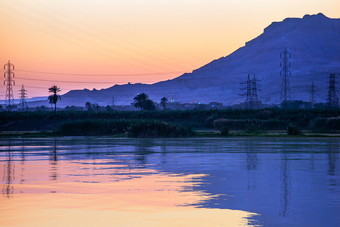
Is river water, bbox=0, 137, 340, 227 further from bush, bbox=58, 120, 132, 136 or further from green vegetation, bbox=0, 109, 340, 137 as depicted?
bush, bbox=58, 120, 132, 136

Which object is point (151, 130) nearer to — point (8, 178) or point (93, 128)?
point (93, 128)

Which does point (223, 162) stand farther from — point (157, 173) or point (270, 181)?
point (270, 181)

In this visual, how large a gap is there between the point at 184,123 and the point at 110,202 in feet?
293

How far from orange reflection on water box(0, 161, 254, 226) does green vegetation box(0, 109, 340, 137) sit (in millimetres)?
43163

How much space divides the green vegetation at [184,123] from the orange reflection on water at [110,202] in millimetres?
43163

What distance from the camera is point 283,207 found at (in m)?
14.0

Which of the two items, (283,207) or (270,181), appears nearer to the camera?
(283,207)

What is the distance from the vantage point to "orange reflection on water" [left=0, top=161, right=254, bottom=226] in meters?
12.5

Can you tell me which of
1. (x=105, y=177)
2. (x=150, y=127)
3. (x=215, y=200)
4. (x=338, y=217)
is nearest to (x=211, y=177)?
(x=105, y=177)

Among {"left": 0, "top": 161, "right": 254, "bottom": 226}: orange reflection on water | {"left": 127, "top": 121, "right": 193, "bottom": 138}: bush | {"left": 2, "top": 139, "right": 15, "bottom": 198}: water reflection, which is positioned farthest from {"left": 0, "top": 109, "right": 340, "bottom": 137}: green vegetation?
{"left": 0, "top": 161, "right": 254, "bottom": 226}: orange reflection on water

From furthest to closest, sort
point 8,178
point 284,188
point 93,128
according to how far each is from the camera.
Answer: point 93,128
point 8,178
point 284,188

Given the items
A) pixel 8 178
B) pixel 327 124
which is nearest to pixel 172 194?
pixel 8 178

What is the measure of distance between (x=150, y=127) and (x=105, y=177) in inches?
1694

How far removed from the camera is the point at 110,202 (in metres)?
15.1
